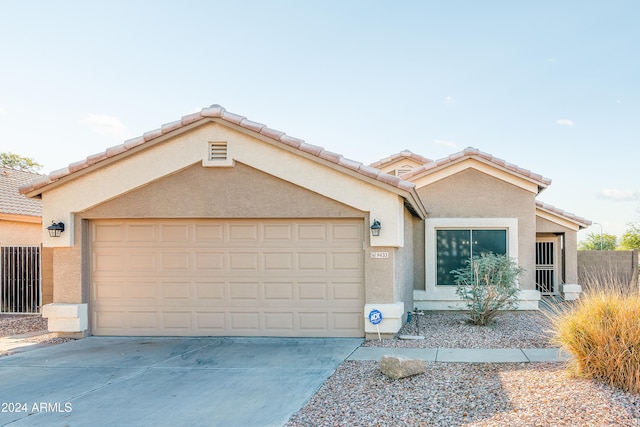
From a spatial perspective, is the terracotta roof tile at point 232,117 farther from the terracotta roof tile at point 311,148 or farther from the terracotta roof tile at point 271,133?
the terracotta roof tile at point 311,148

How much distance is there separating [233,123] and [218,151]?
67 cm

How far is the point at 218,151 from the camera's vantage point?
34.0 feet

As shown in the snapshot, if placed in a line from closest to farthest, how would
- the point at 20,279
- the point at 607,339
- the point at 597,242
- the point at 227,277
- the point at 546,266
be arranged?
the point at 607,339, the point at 227,277, the point at 20,279, the point at 546,266, the point at 597,242

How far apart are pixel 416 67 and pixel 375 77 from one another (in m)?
1.56

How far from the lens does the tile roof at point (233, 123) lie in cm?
983

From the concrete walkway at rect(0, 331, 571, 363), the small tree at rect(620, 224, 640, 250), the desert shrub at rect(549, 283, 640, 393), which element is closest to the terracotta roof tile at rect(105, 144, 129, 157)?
the concrete walkway at rect(0, 331, 571, 363)

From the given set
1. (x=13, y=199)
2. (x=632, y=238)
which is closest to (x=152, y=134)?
(x=13, y=199)

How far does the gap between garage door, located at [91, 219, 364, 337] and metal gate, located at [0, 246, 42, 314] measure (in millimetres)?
4611

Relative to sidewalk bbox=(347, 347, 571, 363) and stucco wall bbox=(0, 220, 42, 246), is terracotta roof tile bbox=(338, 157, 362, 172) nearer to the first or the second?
sidewalk bbox=(347, 347, 571, 363)

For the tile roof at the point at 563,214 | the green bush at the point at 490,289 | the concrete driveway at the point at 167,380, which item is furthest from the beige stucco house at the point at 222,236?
the tile roof at the point at 563,214

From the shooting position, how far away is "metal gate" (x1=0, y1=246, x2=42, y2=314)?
46.4 ft

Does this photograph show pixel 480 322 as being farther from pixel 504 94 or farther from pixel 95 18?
pixel 95 18

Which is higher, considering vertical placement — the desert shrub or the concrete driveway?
the desert shrub

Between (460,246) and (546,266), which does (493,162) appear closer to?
(460,246)
